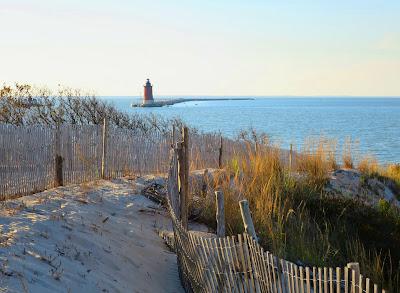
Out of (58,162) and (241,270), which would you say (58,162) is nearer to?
(58,162)

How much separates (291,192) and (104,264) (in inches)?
175

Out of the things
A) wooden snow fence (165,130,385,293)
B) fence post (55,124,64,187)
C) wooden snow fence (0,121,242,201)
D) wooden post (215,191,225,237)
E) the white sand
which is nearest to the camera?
wooden snow fence (165,130,385,293)

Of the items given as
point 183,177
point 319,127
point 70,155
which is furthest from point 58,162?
point 319,127

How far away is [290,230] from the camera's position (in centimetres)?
772

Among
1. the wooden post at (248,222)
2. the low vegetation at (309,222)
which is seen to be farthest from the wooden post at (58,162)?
the wooden post at (248,222)

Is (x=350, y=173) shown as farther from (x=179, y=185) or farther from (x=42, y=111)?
(x=42, y=111)

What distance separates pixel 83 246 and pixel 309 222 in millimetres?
3766

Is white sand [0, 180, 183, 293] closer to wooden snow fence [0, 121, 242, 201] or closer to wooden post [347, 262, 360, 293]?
wooden snow fence [0, 121, 242, 201]

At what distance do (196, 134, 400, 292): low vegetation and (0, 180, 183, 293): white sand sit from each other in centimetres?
122

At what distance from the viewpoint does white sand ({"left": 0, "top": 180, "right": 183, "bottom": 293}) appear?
5.30m

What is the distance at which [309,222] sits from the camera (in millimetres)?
8531

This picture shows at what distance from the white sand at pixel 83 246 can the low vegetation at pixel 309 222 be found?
122 centimetres

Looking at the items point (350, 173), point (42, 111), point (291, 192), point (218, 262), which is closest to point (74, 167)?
point (291, 192)

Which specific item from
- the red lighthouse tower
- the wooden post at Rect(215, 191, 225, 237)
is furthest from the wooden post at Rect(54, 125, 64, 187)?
the red lighthouse tower
